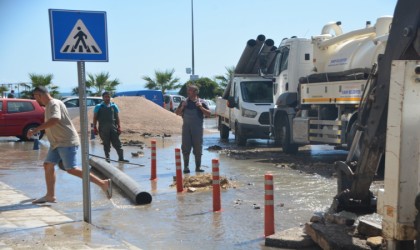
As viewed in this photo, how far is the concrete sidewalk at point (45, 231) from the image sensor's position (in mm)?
6418

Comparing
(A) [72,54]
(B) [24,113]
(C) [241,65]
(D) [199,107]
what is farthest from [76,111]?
(A) [72,54]

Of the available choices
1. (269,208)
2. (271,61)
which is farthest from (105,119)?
(269,208)

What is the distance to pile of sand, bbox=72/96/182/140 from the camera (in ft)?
89.5

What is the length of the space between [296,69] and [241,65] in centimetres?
415

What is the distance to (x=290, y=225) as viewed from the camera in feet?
25.3

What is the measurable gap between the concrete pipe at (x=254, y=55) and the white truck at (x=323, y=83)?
1.55m

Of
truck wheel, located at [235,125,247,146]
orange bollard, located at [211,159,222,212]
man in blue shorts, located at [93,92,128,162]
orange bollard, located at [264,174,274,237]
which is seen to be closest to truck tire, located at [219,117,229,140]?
truck wheel, located at [235,125,247,146]

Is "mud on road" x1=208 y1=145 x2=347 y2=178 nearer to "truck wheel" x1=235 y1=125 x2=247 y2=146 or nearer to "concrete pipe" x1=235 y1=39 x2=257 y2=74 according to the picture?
"truck wheel" x1=235 y1=125 x2=247 y2=146

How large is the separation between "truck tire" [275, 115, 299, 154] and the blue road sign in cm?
999

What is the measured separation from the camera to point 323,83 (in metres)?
15.0

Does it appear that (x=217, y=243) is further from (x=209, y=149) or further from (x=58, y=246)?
(x=209, y=149)

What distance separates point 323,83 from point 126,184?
694cm

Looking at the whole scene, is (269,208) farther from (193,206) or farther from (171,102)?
(171,102)

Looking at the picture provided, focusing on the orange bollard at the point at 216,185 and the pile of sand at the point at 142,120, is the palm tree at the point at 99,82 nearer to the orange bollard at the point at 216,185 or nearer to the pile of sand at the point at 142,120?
the pile of sand at the point at 142,120
